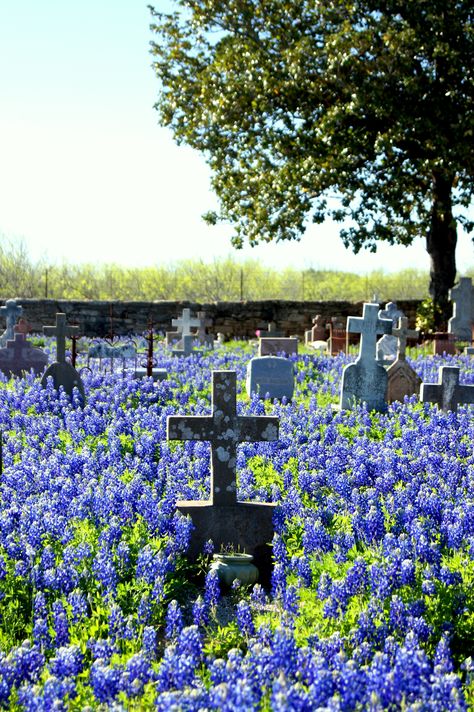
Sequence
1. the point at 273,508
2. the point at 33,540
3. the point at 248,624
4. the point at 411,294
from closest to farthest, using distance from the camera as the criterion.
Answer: the point at 248,624
the point at 33,540
the point at 273,508
the point at 411,294

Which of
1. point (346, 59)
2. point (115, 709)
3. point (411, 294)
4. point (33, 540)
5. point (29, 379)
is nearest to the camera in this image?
point (115, 709)

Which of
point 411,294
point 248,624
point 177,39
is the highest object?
point 177,39

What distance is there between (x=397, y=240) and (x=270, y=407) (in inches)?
674

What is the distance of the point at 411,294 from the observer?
139 ft

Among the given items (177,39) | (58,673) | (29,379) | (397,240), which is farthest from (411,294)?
(58,673)

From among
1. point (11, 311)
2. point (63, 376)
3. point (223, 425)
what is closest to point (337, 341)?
point (11, 311)

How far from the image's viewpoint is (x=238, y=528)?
236 inches

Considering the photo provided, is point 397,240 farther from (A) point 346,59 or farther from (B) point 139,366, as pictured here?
(B) point 139,366

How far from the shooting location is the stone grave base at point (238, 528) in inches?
235

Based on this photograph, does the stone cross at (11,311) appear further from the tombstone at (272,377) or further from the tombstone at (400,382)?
the tombstone at (400,382)

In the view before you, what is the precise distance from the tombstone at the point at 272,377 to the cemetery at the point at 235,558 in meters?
1.74

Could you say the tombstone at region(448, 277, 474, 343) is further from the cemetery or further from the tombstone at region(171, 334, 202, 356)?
the cemetery

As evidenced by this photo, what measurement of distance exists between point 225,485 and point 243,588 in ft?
3.33

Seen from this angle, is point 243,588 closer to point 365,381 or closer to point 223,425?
point 223,425
